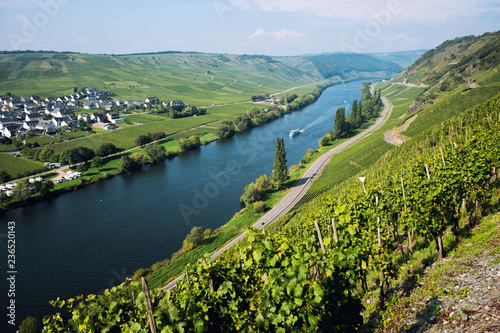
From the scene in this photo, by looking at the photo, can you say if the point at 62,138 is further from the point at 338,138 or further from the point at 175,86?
the point at 175,86

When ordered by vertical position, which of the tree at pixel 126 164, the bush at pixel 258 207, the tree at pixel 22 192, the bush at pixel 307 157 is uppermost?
the tree at pixel 126 164

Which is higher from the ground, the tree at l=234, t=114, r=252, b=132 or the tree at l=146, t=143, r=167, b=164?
the tree at l=234, t=114, r=252, b=132

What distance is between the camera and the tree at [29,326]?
23.2 meters

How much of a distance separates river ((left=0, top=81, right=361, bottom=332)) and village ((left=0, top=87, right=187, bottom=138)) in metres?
46.5

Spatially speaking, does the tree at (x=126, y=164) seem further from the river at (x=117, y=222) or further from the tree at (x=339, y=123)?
the tree at (x=339, y=123)

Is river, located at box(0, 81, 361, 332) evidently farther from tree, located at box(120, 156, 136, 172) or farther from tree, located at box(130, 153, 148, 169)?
tree, located at box(120, 156, 136, 172)

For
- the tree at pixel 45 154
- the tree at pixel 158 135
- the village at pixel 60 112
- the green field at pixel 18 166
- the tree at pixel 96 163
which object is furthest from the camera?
the village at pixel 60 112

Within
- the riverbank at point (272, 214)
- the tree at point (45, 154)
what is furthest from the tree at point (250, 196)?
the tree at point (45, 154)

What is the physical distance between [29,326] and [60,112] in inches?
Answer: 4092

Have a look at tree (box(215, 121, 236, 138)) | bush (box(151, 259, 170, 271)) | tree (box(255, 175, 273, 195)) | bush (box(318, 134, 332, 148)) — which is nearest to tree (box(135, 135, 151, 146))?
tree (box(215, 121, 236, 138))

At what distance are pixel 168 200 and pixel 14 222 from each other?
78.7ft

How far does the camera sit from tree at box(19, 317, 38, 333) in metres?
23.2

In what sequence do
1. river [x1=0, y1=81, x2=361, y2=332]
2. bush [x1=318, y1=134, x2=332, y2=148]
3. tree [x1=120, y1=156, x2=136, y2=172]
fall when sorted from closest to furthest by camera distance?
river [x1=0, y1=81, x2=361, y2=332], tree [x1=120, y1=156, x2=136, y2=172], bush [x1=318, y1=134, x2=332, y2=148]

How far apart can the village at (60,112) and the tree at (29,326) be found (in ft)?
256
